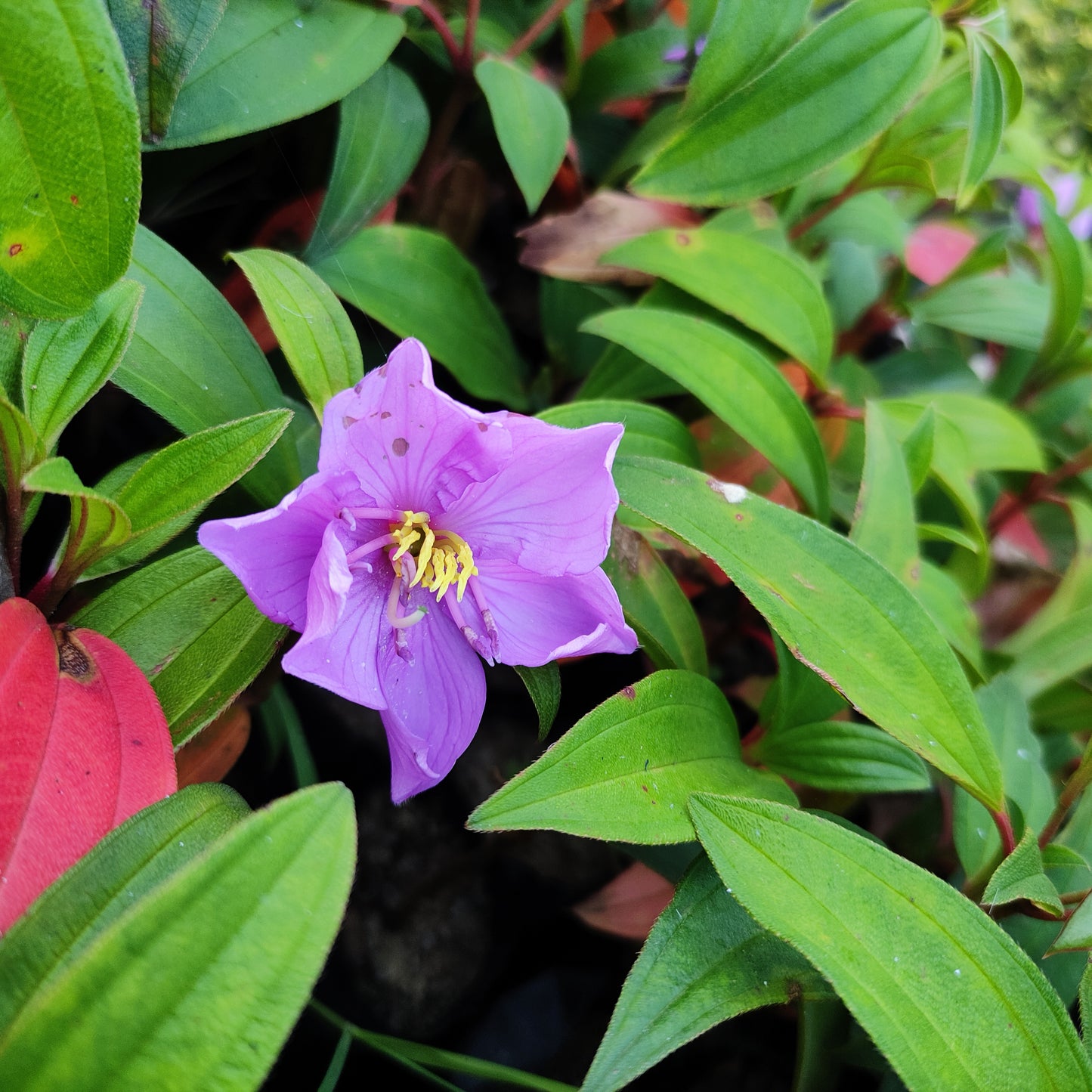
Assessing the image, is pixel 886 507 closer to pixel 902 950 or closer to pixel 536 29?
pixel 902 950

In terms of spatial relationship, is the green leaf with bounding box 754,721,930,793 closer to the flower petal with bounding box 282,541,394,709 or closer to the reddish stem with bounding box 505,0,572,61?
the flower petal with bounding box 282,541,394,709

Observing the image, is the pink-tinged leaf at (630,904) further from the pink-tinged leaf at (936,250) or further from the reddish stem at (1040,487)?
the pink-tinged leaf at (936,250)

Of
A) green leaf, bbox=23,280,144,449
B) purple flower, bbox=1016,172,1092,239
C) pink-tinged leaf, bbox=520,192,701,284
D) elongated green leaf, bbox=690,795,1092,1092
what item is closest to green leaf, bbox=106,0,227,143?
green leaf, bbox=23,280,144,449

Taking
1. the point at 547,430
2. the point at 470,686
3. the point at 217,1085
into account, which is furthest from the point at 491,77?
the point at 217,1085

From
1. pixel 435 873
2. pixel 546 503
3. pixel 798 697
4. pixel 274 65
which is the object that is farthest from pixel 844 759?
pixel 274 65

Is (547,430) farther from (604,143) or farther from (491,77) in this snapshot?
(604,143)

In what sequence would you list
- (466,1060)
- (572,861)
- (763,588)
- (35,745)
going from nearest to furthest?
(35,745), (763,588), (466,1060), (572,861)
